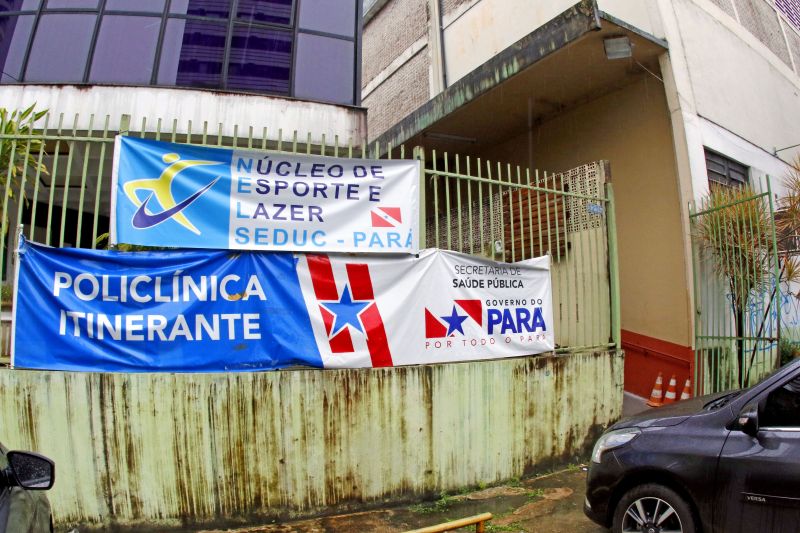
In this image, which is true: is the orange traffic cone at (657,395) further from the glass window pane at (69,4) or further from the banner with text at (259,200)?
the glass window pane at (69,4)

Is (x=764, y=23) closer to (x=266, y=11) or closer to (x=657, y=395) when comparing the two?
(x=657, y=395)

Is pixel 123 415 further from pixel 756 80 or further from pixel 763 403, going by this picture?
pixel 756 80

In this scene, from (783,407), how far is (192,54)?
879cm

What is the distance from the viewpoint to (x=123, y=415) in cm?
396

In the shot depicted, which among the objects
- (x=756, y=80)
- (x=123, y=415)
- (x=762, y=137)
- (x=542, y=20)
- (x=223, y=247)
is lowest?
(x=123, y=415)

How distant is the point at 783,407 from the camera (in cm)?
311

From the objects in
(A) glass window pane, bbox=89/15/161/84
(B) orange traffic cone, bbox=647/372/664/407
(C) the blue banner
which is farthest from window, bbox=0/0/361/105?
(B) orange traffic cone, bbox=647/372/664/407

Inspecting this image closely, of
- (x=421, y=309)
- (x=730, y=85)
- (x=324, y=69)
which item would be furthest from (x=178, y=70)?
(x=730, y=85)

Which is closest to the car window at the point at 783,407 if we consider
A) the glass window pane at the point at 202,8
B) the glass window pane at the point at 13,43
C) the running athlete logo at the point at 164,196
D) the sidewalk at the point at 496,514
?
the sidewalk at the point at 496,514

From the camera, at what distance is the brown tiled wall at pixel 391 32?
42.2ft

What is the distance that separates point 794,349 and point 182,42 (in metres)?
10.6

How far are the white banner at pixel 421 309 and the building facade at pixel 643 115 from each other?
278 cm

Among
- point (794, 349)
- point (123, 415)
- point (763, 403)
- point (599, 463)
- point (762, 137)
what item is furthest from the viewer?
point (762, 137)

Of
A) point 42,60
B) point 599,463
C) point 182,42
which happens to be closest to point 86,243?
point 42,60
